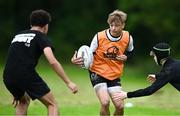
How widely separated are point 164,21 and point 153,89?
23.7 metres

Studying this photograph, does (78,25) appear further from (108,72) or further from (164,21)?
(108,72)

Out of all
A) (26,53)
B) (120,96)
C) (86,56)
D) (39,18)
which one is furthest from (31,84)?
(86,56)

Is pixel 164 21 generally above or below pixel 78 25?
above

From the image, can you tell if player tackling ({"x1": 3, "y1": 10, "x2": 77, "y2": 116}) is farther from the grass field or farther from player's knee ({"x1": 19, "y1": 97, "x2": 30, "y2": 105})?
the grass field

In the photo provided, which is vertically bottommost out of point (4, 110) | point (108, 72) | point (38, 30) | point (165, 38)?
point (165, 38)

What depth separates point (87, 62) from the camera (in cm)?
1230

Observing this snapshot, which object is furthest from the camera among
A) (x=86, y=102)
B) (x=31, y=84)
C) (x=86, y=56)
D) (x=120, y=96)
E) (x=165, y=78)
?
(x=86, y=102)

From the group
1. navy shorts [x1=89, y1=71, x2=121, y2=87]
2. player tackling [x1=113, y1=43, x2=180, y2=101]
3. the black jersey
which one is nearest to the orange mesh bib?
navy shorts [x1=89, y1=71, x2=121, y2=87]

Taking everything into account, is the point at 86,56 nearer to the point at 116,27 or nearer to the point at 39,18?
the point at 116,27

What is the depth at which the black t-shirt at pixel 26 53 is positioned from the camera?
10750mm

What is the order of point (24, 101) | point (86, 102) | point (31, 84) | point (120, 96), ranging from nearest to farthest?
point (31, 84), point (120, 96), point (24, 101), point (86, 102)

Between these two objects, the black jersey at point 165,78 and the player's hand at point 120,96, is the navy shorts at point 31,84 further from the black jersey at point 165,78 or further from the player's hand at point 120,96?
the black jersey at point 165,78

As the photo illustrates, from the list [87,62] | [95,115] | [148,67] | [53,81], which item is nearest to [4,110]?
[95,115]

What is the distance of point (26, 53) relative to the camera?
10.8 m
